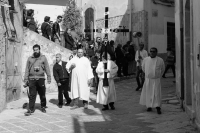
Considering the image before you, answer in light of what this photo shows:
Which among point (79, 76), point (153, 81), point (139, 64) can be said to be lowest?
point (153, 81)

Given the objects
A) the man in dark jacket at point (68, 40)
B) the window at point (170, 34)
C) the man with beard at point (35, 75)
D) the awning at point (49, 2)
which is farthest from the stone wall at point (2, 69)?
the awning at point (49, 2)

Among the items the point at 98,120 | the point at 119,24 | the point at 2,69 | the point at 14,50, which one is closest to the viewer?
the point at 98,120

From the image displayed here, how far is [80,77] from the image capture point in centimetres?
1055

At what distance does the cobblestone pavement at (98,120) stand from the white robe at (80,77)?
0.49 m

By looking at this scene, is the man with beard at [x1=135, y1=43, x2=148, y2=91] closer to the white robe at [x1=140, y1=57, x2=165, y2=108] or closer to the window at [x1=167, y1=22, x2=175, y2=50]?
the white robe at [x1=140, y1=57, x2=165, y2=108]

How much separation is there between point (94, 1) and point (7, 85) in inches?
558

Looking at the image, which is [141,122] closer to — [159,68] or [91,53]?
[159,68]

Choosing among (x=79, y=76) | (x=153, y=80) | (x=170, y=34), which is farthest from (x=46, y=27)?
(x=170, y=34)

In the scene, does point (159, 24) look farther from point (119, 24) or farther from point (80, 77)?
point (80, 77)

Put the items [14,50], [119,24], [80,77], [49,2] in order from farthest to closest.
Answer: [49,2] < [119,24] < [14,50] < [80,77]

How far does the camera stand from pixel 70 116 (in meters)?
9.07

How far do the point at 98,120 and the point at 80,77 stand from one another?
2338 millimetres

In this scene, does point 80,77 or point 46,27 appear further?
point 46,27

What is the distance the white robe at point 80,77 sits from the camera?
10477mm
